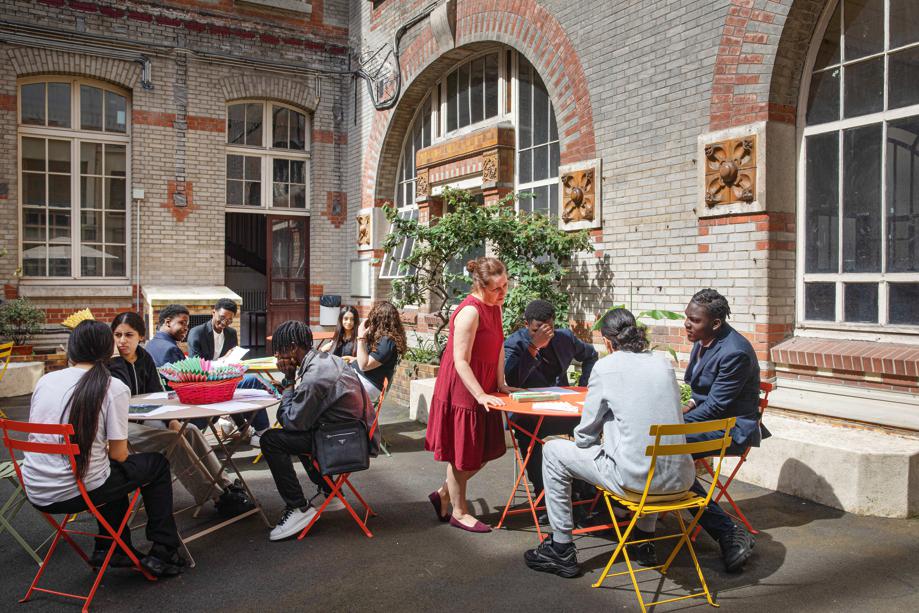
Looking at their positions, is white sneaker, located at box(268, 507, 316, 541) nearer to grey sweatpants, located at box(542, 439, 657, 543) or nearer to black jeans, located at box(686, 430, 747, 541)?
grey sweatpants, located at box(542, 439, 657, 543)

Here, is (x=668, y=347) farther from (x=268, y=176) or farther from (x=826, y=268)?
(x=268, y=176)

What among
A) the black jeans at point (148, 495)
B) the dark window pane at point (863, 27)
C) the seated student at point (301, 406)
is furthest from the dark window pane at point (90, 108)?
the dark window pane at point (863, 27)

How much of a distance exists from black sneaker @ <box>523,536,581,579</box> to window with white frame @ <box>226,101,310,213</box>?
32.3 ft

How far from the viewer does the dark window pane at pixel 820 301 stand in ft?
18.4

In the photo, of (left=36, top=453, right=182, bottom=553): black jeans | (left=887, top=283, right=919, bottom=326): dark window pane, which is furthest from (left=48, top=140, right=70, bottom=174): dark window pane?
(left=887, top=283, right=919, bottom=326): dark window pane

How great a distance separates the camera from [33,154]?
10.8 meters

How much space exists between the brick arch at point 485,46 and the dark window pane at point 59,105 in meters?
4.62

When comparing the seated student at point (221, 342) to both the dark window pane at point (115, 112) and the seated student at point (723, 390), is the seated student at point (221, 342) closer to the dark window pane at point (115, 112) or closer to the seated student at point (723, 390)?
the seated student at point (723, 390)

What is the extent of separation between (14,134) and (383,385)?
8.02 metres

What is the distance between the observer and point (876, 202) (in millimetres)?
5324

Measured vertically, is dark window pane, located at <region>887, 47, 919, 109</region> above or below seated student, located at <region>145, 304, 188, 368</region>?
above

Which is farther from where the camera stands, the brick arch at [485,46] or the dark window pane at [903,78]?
the brick arch at [485,46]

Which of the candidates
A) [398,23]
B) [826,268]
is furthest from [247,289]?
[826,268]

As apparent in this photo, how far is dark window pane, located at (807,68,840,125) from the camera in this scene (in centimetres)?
561
